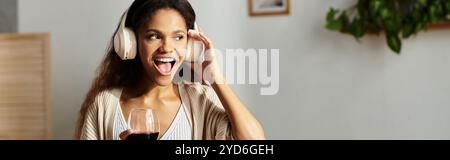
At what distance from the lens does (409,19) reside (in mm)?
1159

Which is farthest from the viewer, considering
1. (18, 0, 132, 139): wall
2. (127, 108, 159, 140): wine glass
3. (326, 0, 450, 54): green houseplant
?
(18, 0, 132, 139): wall

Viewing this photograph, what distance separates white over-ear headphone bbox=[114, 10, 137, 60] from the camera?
3.56 ft

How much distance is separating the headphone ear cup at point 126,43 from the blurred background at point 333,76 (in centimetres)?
19

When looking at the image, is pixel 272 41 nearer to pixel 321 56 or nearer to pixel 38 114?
pixel 321 56

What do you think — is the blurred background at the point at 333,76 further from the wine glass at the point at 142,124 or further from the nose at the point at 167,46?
the wine glass at the point at 142,124

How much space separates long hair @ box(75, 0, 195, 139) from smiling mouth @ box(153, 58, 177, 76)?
6cm

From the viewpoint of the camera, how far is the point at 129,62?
3.73 ft

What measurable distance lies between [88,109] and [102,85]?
6 centimetres

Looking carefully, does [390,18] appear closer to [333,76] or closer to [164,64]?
[333,76]

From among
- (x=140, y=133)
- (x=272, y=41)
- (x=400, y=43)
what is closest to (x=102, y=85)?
(x=140, y=133)

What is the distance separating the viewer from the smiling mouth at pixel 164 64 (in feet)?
3.56

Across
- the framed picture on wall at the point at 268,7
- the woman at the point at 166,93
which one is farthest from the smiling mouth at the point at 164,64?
the framed picture on wall at the point at 268,7

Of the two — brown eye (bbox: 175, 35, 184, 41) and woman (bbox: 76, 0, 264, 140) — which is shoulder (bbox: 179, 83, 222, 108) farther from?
brown eye (bbox: 175, 35, 184, 41)

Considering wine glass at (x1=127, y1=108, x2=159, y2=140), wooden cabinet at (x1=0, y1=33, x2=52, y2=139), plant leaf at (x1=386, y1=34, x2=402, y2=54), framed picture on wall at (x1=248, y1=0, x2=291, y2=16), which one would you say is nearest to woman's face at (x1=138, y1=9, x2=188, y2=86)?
wine glass at (x1=127, y1=108, x2=159, y2=140)
